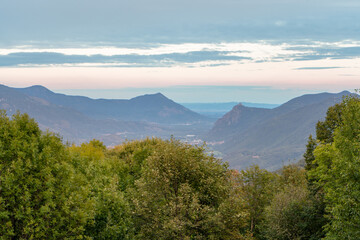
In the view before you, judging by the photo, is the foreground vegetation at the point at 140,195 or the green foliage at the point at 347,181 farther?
the green foliage at the point at 347,181

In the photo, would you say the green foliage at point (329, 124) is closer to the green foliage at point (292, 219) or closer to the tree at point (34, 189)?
the green foliage at point (292, 219)

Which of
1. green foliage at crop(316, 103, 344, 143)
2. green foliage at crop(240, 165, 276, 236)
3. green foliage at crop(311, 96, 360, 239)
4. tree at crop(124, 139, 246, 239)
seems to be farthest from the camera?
green foliage at crop(240, 165, 276, 236)

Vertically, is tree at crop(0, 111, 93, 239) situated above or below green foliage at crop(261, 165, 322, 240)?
above

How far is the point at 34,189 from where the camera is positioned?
22.9 m

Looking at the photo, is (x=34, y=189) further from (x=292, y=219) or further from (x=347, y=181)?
(x=292, y=219)

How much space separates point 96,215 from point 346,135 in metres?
26.7

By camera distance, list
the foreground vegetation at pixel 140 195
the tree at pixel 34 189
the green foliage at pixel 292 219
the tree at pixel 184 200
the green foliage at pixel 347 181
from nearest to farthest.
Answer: the tree at pixel 34 189 < the foreground vegetation at pixel 140 195 < the tree at pixel 184 200 < the green foliage at pixel 347 181 < the green foliage at pixel 292 219

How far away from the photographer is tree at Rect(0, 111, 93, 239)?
22.0 metres

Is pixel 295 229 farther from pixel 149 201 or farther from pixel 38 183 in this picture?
pixel 38 183

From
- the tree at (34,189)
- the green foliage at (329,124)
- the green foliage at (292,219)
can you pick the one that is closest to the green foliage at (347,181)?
the green foliage at (292,219)

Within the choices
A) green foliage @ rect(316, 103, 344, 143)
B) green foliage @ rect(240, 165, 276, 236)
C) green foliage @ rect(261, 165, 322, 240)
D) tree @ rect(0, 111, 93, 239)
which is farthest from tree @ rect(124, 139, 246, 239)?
green foliage @ rect(316, 103, 344, 143)

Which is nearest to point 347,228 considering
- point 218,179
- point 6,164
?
point 218,179

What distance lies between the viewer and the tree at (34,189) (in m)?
22.0

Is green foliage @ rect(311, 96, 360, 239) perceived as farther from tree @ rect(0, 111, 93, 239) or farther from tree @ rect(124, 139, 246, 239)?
tree @ rect(0, 111, 93, 239)
